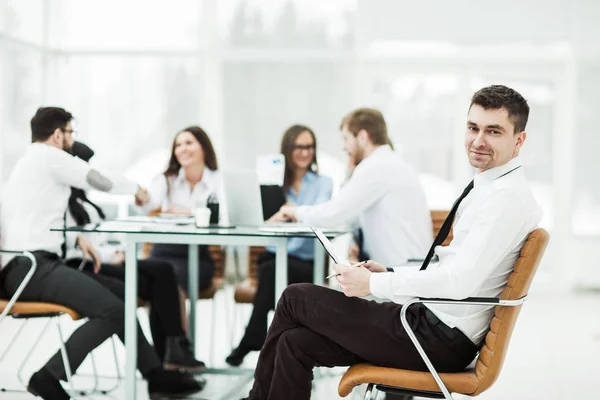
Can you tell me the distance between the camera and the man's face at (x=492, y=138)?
2.39m

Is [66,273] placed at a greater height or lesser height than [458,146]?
lesser

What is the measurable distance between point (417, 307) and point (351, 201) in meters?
1.15

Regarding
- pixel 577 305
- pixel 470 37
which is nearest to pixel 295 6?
pixel 470 37

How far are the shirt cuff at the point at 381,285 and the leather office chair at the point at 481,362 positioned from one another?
0.08m

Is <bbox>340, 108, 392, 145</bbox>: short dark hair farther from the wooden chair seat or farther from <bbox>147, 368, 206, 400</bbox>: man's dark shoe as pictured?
the wooden chair seat

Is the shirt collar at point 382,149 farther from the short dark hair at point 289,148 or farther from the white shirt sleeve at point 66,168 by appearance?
the white shirt sleeve at point 66,168

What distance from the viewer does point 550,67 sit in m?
7.87

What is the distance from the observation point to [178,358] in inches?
156

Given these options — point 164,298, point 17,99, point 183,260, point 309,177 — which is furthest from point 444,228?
point 17,99

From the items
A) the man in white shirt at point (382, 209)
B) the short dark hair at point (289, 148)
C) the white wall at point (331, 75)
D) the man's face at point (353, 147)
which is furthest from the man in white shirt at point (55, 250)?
the white wall at point (331, 75)

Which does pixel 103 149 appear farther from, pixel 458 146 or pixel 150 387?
pixel 150 387

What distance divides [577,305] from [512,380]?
304 centimetres

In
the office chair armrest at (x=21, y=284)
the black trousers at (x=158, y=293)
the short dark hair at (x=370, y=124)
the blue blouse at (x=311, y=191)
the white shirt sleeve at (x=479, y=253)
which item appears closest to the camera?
the white shirt sleeve at (x=479, y=253)

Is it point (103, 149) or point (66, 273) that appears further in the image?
point (103, 149)
